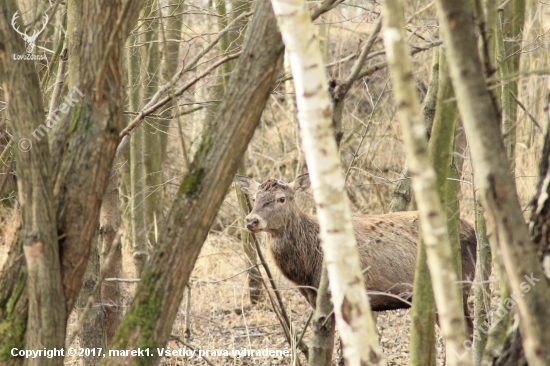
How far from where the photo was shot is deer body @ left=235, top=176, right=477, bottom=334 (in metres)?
6.64

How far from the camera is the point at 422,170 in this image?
2.23m

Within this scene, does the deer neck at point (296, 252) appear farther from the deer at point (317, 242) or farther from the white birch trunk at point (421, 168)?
the white birch trunk at point (421, 168)

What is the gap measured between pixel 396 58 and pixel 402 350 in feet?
18.6

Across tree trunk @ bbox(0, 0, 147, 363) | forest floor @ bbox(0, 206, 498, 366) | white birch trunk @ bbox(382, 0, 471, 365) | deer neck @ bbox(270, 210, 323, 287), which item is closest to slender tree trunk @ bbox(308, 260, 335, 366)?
tree trunk @ bbox(0, 0, 147, 363)

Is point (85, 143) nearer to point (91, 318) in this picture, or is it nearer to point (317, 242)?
point (91, 318)

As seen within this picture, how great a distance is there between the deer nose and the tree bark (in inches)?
125

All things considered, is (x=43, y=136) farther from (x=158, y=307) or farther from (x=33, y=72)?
(x=158, y=307)

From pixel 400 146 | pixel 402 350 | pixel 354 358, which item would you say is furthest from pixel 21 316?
pixel 400 146

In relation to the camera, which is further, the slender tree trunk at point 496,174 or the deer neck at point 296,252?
the deer neck at point 296,252

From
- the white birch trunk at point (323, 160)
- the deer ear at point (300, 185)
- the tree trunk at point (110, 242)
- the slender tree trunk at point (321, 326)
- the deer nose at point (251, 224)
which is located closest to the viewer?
the white birch trunk at point (323, 160)

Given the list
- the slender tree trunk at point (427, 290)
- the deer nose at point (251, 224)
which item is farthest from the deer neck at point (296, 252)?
the slender tree trunk at point (427, 290)

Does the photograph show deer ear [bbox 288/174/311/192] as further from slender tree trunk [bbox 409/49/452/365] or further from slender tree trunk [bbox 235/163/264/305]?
slender tree trunk [bbox 409/49/452/365]

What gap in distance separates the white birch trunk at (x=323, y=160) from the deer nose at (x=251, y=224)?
12.1 ft

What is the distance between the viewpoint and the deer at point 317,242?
262 inches
